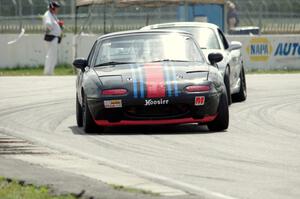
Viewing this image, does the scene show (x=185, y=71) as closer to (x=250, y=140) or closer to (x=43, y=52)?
(x=250, y=140)

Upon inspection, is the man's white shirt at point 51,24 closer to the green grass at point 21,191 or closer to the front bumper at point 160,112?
the front bumper at point 160,112

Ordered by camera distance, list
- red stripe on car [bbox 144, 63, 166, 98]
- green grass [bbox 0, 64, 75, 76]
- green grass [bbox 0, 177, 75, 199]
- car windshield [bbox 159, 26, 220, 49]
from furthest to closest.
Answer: green grass [bbox 0, 64, 75, 76] → car windshield [bbox 159, 26, 220, 49] → red stripe on car [bbox 144, 63, 166, 98] → green grass [bbox 0, 177, 75, 199]

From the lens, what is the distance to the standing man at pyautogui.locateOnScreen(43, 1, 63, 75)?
92.4 ft

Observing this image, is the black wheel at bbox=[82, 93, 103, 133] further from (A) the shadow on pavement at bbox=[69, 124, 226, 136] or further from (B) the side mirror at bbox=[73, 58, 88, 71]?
(B) the side mirror at bbox=[73, 58, 88, 71]

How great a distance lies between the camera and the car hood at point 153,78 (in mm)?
12492

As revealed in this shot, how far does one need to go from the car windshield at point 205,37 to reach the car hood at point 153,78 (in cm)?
409

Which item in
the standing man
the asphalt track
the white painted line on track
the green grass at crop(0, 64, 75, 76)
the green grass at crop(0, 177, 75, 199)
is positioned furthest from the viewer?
the green grass at crop(0, 64, 75, 76)

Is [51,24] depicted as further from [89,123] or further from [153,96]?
[153,96]

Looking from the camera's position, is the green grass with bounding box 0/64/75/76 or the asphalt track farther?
the green grass with bounding box 0/64/75/76

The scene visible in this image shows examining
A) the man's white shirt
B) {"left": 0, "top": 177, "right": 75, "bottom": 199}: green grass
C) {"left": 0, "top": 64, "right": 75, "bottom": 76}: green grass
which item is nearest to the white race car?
{"left": 0, "top": 177, "right": 75, "bottom": 199}: green grass

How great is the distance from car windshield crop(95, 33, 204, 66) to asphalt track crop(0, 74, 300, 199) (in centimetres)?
88

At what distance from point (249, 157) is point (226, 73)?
6227 mm

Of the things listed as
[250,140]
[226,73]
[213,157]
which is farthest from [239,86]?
[213,157]

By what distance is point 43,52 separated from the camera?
3184 centimetres
